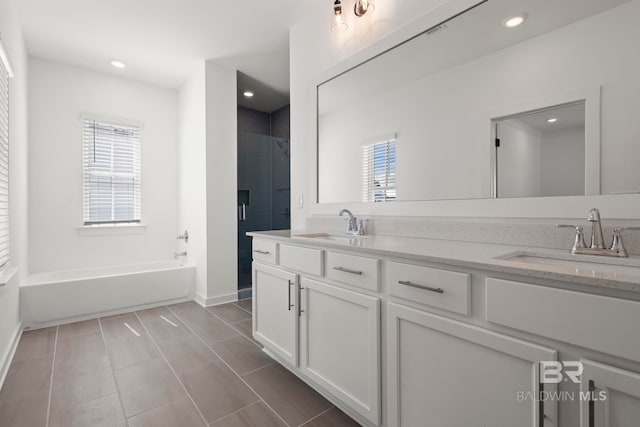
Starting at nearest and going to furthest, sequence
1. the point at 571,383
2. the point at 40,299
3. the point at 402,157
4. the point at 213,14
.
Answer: the point at 571,383 → the point at 402,157 → the point at 213,14 → the point at 40,299

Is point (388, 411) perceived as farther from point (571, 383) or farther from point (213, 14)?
point (213, 14)

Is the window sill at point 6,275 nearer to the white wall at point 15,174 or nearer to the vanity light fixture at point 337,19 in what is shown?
the white wall at point 15,174

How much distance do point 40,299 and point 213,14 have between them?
2.93 metres

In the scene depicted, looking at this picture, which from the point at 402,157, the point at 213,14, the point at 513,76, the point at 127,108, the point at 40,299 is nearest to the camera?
the point at 513,76

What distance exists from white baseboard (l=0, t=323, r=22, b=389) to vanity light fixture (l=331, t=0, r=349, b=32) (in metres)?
3.18

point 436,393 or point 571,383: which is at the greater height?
point 571,383

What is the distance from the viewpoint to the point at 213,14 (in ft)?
8.23

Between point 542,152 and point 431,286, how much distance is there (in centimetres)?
79

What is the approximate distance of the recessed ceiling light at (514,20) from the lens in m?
1.34

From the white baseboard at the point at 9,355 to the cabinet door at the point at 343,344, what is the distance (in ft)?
6.18

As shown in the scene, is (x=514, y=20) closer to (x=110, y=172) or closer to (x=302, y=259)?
(x=302, y=259)

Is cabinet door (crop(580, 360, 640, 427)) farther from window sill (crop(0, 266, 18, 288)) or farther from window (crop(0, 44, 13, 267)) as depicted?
window (crop(0, 44, 13, 267))

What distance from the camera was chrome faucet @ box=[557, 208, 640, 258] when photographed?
103 cm

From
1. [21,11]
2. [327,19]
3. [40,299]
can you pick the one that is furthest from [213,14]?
[40,299]
